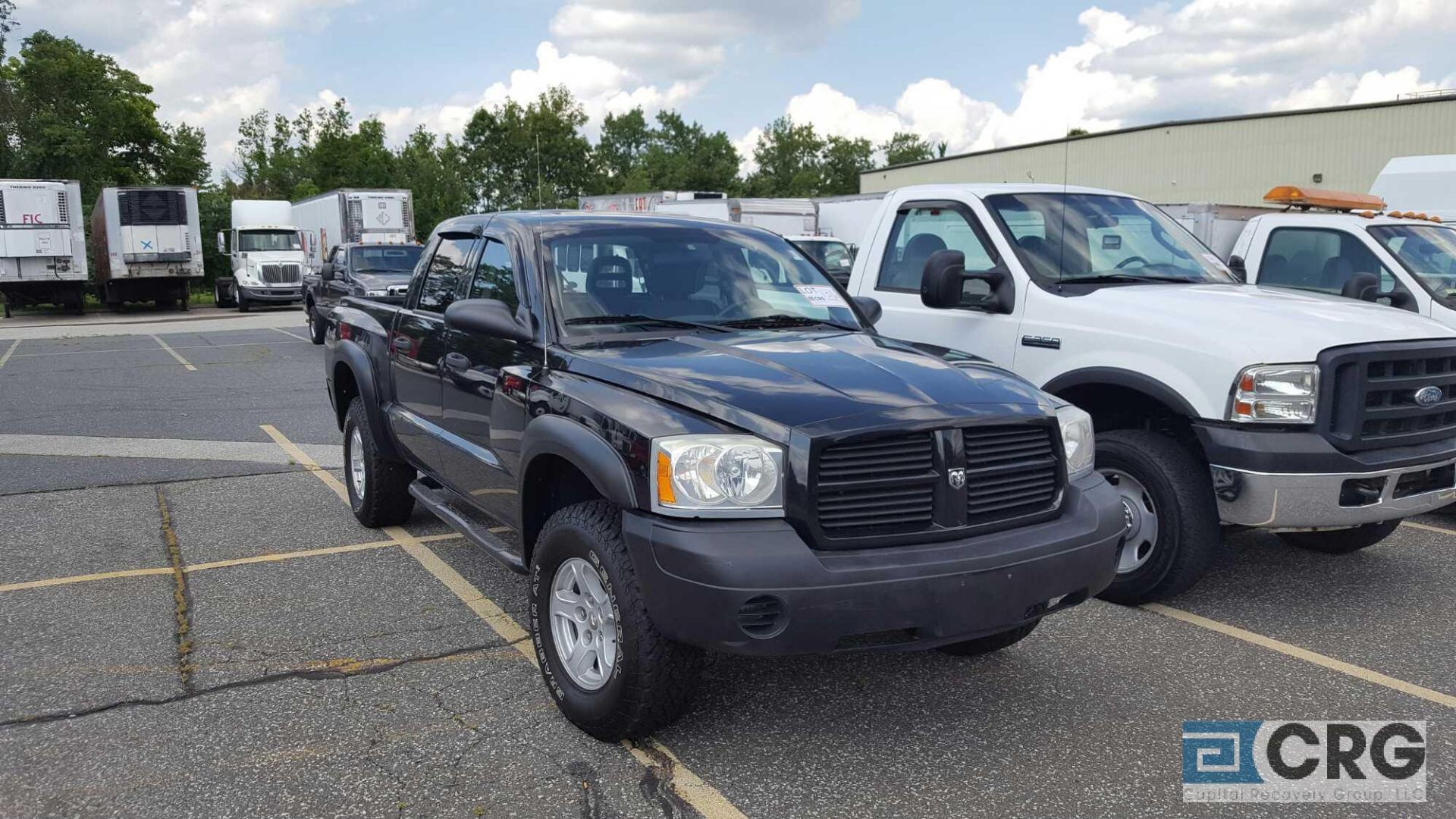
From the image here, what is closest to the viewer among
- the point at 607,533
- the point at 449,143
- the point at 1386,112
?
the point at 607,533

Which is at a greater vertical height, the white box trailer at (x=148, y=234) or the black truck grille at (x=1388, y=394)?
the white box trailer at (x=148, y=234)

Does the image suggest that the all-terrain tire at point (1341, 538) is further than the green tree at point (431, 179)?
No

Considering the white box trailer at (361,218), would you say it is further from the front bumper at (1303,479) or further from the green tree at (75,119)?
the front bumper at (1303,479)

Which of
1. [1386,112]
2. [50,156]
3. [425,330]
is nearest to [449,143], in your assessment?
[50,156]

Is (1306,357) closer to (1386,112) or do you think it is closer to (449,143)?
(1386,112)

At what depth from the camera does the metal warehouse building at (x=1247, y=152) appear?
31.2 metres

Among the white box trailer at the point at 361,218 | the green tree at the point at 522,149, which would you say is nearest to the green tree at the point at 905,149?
the green tree at the point at 522,149

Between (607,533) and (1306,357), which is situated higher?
(1306,357)

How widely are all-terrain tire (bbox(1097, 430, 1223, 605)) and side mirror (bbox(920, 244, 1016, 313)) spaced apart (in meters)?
0.98

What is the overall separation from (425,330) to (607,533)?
237 cm

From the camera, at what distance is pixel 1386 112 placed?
104 feet

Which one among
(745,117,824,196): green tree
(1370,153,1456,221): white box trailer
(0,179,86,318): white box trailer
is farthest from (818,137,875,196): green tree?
(1370,153,1456,221): white box trailer

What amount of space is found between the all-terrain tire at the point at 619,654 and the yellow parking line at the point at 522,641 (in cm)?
11

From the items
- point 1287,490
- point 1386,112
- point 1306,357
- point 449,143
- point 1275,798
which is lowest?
point 1275,798
